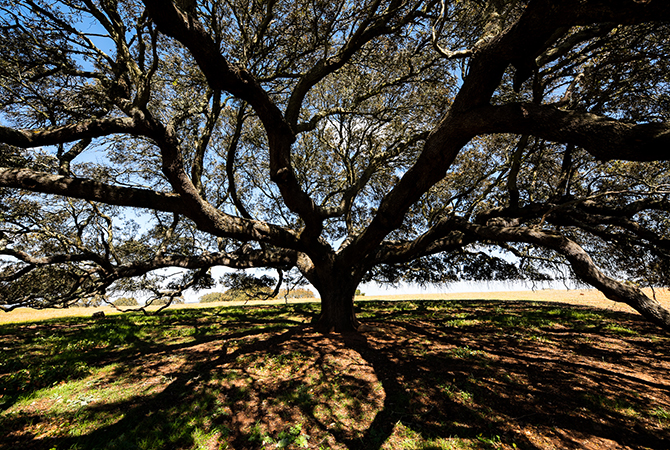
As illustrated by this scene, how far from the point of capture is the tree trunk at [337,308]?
26.0ft

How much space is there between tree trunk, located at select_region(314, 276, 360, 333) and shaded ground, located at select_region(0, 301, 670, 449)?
2.28ft

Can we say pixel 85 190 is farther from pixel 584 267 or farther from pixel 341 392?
pixel 584 267

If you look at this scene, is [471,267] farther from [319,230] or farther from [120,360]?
[120,360]

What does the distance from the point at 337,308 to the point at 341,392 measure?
3.76 meters

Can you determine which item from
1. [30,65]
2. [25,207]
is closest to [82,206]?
[25,207]

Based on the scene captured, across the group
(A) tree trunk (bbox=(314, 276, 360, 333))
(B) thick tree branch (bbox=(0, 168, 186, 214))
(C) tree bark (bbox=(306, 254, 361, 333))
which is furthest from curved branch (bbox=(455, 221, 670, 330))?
(B) thick tree branch (bbox=(0, 168, 186, 214))

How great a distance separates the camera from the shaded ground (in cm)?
324

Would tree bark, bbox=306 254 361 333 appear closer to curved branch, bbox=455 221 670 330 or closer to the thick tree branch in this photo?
curved branch, bbox=455 221 670 330

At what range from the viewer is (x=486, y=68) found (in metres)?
3.47

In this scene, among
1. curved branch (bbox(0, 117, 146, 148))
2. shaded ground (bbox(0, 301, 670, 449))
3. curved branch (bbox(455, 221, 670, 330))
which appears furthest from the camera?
curved branch (bbox(0, 117, 146, 148))

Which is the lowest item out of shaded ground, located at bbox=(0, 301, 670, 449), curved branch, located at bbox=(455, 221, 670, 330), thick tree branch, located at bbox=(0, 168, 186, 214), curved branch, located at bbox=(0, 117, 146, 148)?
shaded ground, located at bbox=(0, 301, 670, 449)

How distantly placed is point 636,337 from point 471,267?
21.3 ft

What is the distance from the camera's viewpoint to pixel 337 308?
8.02 meters

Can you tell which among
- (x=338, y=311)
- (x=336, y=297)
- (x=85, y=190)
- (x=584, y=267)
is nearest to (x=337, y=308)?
(x=338, y=311)
